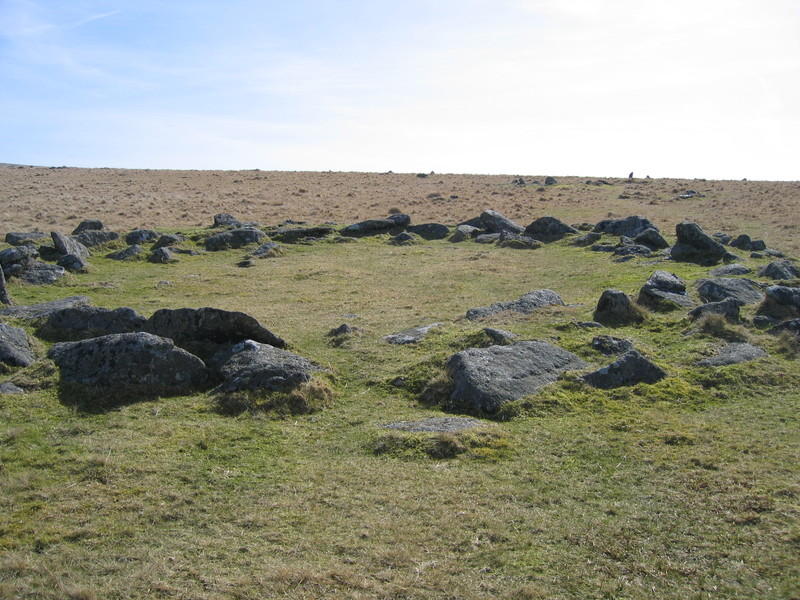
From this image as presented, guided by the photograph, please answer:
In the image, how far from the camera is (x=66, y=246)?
3142 centimetres

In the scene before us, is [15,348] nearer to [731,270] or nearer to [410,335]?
[410,335]

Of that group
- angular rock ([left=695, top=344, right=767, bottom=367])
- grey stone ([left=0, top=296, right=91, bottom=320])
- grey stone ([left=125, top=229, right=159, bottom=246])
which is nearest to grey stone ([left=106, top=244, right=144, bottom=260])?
grey stone ([left=125, top=229, right=159, bottom=246])

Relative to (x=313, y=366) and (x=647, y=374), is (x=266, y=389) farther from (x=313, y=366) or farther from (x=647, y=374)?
(x=647, y=374)

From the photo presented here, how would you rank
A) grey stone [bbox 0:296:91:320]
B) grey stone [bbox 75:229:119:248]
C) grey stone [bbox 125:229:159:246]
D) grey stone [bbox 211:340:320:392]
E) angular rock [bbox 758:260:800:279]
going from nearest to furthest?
1. grey stone [bbox 211:340:320:392]
2. grey stone [bbox 0:296:91:320]
3. angular rock [bbox 758:260:800:279]
4. grey stone [bbox 75:229:119:248]
5. grey stone [bbox 125:229:159:246]

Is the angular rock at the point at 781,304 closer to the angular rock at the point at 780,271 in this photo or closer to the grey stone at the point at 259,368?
the angular rock at the point at 780,271

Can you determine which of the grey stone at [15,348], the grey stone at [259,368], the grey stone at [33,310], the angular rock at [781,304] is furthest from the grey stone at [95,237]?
the angular rock at [781,304]

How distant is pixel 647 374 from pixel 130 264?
26.6 metres

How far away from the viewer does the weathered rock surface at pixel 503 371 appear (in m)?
13.6

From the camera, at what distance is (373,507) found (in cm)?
929

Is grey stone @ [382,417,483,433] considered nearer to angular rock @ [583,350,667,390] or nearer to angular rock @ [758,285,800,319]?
angular rock @ [583,350,667,390]

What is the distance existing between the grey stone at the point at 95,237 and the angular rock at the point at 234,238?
5.16 m

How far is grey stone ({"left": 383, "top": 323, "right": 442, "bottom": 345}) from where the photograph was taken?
18.1 meters

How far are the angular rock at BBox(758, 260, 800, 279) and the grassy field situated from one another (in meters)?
9.82

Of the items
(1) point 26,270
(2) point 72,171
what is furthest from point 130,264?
(2) point 72,171
